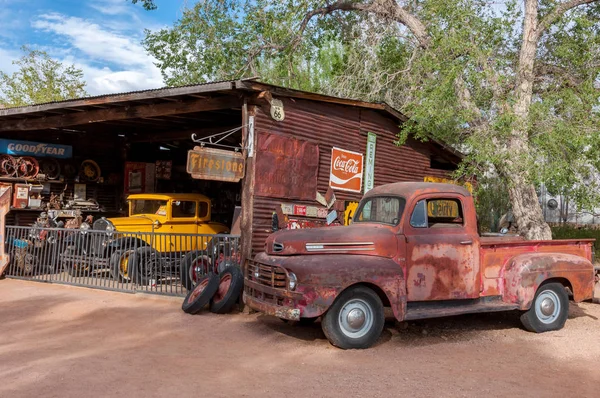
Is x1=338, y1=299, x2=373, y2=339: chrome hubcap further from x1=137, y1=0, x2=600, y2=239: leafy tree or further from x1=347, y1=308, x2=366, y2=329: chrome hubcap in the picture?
x1=137, y1=0, x2=600, y2=239: leafy tree

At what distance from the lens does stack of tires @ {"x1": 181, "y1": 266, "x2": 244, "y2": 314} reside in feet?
26.6

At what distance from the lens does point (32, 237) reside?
11758 mm

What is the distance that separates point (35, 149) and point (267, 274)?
9541 mm

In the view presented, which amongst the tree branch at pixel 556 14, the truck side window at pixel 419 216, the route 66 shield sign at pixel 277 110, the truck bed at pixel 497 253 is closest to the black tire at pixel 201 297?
the route 66 shield sign at pixel 277 110

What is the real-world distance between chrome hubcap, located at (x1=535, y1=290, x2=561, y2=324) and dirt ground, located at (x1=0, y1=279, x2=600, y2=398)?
278mm

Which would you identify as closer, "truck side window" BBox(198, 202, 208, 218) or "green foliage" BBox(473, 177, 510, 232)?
"truck side window" BBox(198, 202, 208, 218)

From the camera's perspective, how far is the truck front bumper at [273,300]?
6055mm

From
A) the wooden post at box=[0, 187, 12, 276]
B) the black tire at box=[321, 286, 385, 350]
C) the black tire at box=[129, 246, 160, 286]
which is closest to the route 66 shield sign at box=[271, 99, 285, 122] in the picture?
the black tire at box=[129, 246, 160, 286]

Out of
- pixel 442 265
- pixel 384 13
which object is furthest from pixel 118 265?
pixel 384 13

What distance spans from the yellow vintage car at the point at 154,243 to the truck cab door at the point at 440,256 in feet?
12.3

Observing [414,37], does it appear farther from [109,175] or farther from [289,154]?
[109,175]

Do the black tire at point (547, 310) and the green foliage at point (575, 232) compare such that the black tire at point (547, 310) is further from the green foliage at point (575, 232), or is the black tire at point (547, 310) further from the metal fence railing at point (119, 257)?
the green foliage at point (575, 232)

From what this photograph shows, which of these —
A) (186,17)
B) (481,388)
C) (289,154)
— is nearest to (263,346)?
(481,388)

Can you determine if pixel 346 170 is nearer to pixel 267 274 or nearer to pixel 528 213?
pixel 528 213
